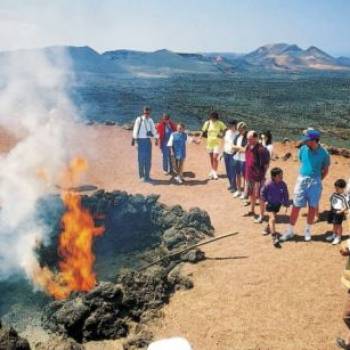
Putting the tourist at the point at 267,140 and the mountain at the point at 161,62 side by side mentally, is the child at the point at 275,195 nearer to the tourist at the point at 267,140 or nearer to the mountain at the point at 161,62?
the tourist at the point at 267,140

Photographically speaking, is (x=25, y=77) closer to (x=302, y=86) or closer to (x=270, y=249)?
(x=302, y=86)

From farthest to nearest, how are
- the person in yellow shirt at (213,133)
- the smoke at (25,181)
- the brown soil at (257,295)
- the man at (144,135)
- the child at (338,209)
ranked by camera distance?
the man at (144,135), the person in yellow shirt at (213,133), the smoke at (25,181), the child at (338,209), the brown soil at (257,295)

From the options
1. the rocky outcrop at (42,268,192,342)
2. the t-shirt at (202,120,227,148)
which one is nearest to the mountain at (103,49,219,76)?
the t-shirt at (202,120,227,148)

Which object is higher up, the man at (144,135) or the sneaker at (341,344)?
the man at (144,135)

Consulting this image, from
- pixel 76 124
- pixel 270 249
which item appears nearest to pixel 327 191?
pixel 270 249

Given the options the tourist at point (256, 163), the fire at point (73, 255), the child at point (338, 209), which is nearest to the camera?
the child at point (338, 209)

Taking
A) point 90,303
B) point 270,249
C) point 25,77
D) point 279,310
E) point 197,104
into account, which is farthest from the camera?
point 25,77

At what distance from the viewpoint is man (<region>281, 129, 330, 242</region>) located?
9.23 meters

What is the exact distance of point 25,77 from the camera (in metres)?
55.2

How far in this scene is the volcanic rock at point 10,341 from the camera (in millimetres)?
6590

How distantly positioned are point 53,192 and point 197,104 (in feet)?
96.2

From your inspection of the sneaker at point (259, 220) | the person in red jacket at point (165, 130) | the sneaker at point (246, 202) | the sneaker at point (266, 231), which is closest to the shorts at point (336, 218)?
the sneaker at point (266, 231)

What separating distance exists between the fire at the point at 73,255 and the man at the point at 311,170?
4.72 metres

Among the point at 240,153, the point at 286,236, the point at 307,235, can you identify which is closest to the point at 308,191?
the point at 307,235
